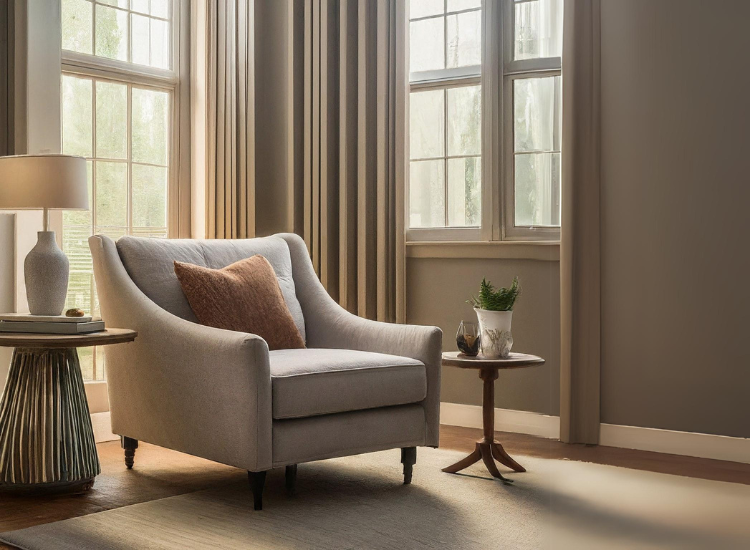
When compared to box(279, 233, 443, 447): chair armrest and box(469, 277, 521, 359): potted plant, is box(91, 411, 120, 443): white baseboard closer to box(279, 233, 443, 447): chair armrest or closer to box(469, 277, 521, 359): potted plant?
box(279, 233, 443, 447): chair armrest

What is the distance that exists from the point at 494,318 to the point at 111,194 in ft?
7.34

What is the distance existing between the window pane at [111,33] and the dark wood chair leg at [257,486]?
2.36m

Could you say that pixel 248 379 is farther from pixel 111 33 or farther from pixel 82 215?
pixel 111 33

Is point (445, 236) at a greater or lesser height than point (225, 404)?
greater

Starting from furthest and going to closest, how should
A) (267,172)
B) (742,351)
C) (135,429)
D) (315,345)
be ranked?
(267,172) < (315,345) < (135,429) < (742,351)

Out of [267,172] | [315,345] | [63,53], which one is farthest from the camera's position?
[267,172]

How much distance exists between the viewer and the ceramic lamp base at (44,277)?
2752 millimetres

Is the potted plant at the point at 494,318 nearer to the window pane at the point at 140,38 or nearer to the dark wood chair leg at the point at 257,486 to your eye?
the dark wood chair leg at the point at 257,486

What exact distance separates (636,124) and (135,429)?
9.11 feet

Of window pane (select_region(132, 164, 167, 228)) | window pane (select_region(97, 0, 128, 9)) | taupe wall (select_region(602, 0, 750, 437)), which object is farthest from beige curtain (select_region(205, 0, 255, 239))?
taupe wall (select_region(602, 0, 750, 437))

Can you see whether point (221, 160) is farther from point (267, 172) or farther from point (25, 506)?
point (25, 506)

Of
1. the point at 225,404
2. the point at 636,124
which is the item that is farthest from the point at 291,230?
the point at 636,124

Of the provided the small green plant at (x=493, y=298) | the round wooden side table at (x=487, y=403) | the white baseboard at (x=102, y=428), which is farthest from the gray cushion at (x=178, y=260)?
the white baseboard at (x=102, y=428)

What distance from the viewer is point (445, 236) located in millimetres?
4074
